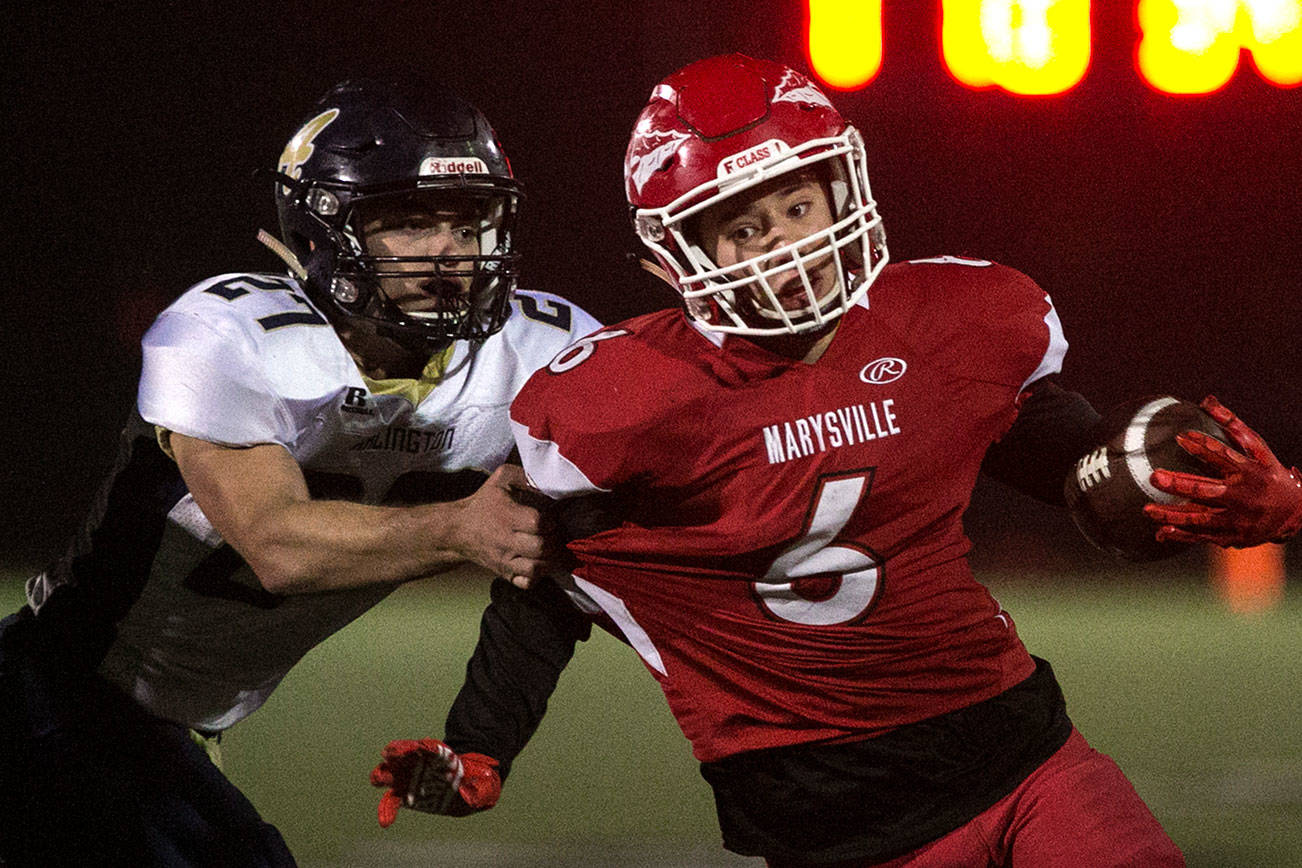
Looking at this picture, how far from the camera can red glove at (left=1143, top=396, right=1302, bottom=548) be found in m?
1.69

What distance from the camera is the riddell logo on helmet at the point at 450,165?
210 centimetres

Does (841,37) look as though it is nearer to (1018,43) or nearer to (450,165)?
(1018,43)

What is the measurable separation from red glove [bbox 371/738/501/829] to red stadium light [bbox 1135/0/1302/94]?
10.2ft

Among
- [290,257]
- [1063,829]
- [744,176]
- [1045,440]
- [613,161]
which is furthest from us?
[613,161]

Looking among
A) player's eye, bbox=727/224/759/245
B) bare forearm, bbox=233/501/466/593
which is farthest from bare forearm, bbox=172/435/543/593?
player's eye, bbox=727/224/759/245

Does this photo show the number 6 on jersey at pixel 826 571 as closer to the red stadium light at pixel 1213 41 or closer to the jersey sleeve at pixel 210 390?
the jersey sleeve at pixel 210 390

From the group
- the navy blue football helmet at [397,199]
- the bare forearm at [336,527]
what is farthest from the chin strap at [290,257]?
the bare forearm at [336,527]

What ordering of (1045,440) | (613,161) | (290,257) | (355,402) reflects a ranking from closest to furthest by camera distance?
(1045,440) → (355,402) → (290,257) → (613,161)

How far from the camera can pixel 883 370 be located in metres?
1.77

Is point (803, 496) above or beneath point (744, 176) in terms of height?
beneath

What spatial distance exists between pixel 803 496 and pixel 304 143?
96 cm

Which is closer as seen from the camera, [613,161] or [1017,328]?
[1017,328]

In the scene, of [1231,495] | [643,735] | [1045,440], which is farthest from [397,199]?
[643,735]

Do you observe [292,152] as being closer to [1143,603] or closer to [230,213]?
[230,213]
